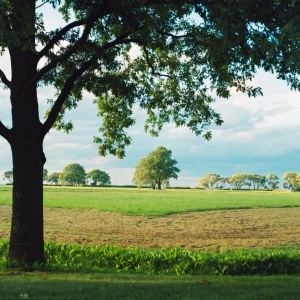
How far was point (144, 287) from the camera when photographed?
10.9 metres

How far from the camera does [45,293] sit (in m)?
10.3

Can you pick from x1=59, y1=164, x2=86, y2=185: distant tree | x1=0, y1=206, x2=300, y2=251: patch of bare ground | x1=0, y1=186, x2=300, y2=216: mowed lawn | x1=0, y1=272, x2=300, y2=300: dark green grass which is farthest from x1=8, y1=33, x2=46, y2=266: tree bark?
x1=59, y1=164, x2=86, y2=185: distant tree

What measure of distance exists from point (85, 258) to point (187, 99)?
8231 mm

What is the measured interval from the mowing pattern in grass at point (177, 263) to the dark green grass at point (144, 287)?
1.59 meters

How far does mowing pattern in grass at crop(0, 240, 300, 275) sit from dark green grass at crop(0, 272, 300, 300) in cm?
159

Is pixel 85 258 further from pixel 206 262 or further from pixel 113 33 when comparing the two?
pixel 113 33

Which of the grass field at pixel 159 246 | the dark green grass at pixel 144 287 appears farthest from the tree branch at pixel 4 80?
the dark green grass at pixel 144 287

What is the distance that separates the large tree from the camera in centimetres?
1059

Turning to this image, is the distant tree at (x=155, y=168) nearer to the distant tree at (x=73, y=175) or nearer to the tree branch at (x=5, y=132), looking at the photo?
the distant tree at (x=73, y=175)

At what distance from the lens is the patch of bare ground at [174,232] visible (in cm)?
2220

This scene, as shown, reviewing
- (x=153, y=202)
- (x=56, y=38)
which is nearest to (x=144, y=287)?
(x=56, y=38)

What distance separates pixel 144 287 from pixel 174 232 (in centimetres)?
Answer: 1613

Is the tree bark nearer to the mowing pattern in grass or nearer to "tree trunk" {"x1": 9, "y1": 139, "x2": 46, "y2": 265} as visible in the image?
"tree trunk" {"x1": 9, "y1": 139, "x2": 46, "y2": 265}

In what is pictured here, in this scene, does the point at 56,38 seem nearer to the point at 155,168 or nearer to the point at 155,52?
the point at 155,52
